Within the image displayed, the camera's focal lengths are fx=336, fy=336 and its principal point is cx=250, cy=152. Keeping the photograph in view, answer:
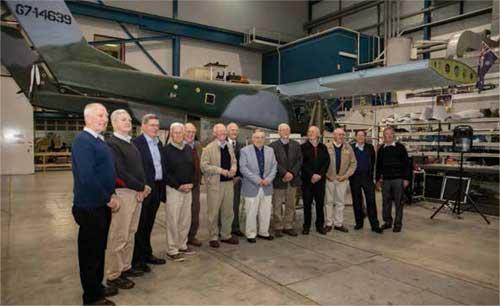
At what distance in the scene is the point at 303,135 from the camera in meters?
7.67

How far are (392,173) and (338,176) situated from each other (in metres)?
0.80

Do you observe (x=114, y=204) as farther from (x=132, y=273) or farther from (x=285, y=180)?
(x=285, y=180)

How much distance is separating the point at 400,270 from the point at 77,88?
4.99 metres

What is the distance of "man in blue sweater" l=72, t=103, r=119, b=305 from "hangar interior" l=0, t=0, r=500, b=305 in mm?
351

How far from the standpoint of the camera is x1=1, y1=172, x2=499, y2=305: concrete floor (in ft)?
9.01

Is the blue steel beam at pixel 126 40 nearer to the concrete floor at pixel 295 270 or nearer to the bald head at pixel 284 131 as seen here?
the concrete floor at pixel 295 270

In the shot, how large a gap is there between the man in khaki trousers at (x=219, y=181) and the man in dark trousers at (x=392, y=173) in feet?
7.55

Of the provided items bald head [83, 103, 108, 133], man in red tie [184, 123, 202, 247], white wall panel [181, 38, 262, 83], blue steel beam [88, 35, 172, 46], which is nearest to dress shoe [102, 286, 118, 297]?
bald head [83, 103, 108, 133]

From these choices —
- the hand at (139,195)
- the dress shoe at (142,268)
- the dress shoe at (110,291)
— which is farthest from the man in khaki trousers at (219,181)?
the dress shoe at (110,291)

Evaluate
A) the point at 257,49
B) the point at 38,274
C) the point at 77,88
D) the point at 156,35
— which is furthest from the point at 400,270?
the point at 257,49

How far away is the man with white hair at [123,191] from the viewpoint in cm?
275

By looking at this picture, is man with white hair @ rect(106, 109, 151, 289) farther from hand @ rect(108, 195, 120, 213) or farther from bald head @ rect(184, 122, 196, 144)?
bald head @ rect(184, 122, 196, 144)

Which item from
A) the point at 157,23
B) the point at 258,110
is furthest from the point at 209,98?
the point at 157,23

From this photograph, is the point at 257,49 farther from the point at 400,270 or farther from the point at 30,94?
the point at 400,270
